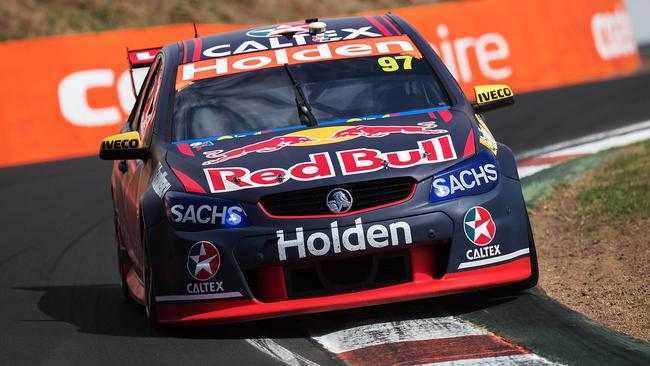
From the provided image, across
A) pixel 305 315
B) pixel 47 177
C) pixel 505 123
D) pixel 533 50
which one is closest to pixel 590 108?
pixel 505 123

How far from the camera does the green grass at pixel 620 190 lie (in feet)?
30.5

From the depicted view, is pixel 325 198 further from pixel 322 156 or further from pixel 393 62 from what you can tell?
pixel 393 62

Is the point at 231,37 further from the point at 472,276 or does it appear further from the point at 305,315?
the point at 472,276

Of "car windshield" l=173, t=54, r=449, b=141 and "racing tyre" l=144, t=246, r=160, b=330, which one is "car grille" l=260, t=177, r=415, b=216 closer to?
"racing tyre" l=144, t=246, r=160, b=330

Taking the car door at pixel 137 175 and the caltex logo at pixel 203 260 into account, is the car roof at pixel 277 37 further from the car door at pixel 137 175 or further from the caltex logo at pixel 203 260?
A: the caltex logo at pixel 203 260

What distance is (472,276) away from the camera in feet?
21.0

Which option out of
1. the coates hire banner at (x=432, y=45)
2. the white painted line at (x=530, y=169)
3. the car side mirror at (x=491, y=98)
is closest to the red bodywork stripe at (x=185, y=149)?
the car side mirror at (x=491, y=98)

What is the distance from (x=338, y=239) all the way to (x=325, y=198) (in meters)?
0.21

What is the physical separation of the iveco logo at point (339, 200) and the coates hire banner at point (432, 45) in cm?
1144

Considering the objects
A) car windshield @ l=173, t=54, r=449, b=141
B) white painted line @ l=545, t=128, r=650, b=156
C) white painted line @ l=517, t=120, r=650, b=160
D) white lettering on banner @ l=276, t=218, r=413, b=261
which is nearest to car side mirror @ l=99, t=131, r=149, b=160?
car windshield @ l=173, t=54, r=449, b=141

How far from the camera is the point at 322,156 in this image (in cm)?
651

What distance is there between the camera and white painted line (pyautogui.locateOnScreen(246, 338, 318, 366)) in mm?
5836

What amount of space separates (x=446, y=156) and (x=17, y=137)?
11.6 m

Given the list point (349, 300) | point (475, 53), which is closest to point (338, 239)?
point (349, 300)
